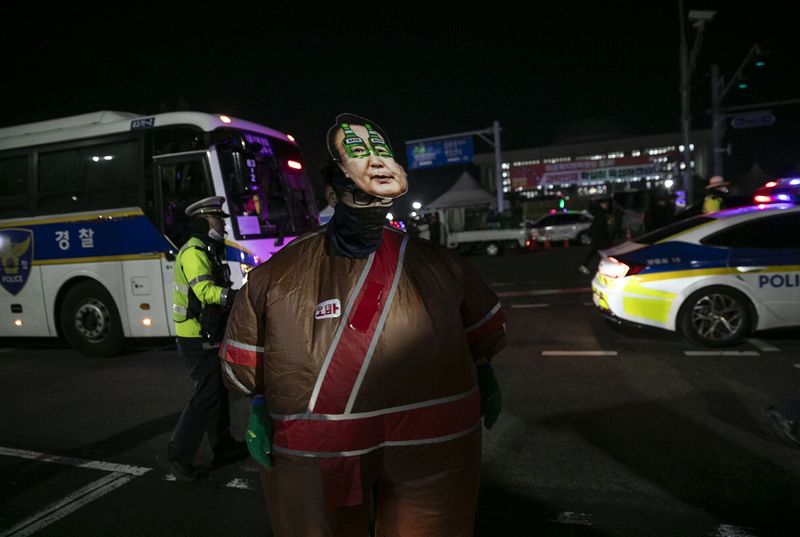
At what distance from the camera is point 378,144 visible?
2023mm

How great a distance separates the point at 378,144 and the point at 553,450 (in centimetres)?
310

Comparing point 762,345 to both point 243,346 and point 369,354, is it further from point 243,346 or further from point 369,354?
point 243,346

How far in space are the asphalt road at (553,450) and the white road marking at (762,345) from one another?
0.05 m

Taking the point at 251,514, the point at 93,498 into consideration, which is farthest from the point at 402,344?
the point at 93,498

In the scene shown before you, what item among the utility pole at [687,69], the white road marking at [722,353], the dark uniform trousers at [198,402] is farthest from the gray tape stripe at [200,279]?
the utility pole at [687,69]

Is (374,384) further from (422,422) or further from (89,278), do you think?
(89,278)

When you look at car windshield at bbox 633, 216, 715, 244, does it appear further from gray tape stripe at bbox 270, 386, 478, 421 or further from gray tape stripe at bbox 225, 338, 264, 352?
gray tape stripe at bbox 225, 338, 264, 352

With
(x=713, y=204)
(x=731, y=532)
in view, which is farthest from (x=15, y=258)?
(x=713, y=204)

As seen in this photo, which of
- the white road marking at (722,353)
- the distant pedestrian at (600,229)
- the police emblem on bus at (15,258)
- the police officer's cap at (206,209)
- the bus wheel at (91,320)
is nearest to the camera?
the police officer's cap at (206,209)

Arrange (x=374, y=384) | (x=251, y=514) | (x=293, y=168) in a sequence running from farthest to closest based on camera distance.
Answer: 1. (x=293, y=168)
2. (x=251, y=514)
3. (x=374, y=384)

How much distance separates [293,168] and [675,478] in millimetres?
6771

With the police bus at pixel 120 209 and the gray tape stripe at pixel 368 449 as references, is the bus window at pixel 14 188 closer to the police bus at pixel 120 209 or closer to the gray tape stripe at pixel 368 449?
the police bus at pixel 120 209

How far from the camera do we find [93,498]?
395 cm

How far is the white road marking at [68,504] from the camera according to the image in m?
3.58
